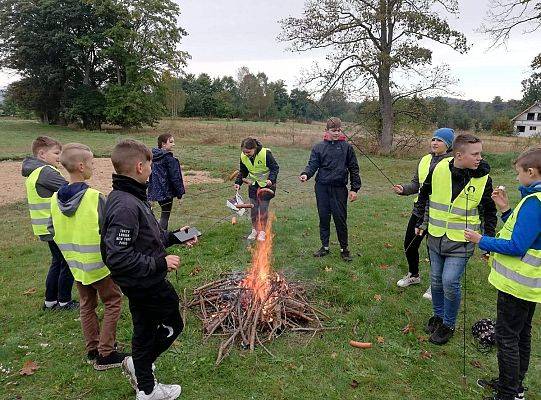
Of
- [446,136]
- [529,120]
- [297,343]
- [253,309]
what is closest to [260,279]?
[253,309]

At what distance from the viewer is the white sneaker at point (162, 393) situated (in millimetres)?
3480

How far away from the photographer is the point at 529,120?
215 feet

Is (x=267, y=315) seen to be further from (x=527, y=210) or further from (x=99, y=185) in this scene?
(x=99, y=185)

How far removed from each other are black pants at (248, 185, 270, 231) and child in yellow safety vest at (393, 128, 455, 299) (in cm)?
281

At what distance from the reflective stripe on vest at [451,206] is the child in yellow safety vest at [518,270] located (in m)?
0.53

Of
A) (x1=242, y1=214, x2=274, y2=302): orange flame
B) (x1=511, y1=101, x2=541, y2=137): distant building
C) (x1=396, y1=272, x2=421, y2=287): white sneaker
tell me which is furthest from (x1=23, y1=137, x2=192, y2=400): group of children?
(x1=511, y1=101, x2=541, y2=137): distant building

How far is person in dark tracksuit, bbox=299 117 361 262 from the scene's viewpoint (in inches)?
255

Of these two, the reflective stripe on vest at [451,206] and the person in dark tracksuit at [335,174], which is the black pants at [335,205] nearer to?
the person in dark tracksuit at [335,174]

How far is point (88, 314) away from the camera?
404 cm

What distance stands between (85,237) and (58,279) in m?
1.84

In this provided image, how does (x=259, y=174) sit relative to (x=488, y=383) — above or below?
above

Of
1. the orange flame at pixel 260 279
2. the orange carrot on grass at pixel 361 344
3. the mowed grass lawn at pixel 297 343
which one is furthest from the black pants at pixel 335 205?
the orange carrot on grass at pixel 361 344

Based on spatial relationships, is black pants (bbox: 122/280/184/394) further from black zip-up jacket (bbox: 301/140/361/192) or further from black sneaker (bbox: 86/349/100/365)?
black zip-up jacket (bbox: 301/140/361/192)

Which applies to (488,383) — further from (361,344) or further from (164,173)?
(164,173)
